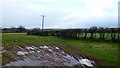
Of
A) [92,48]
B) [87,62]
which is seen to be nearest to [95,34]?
[92,48]

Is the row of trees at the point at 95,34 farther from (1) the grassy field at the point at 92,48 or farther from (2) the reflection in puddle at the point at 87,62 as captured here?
(2) the reflection in puddle at the point at 87,62

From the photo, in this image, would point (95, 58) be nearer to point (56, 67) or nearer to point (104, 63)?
point (104, 63)

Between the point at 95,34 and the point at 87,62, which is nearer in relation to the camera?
the point at 87,62

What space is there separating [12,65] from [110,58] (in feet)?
33.1

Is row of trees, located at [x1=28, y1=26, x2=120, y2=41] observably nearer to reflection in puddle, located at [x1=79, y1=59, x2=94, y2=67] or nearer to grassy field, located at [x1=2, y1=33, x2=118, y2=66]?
grassy field, located at [x1=2, y1=33, x2=118, y2=66]

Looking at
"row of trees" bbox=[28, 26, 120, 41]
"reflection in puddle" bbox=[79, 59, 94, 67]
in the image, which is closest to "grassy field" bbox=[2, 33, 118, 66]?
"reflection in puddle" bbox=[79, 59, 94, 67]

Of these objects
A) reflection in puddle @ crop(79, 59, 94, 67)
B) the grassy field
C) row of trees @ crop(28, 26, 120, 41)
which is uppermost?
row of trees @ crop(28, 26, 120, 41)

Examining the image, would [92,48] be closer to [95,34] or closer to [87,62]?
[87,62]

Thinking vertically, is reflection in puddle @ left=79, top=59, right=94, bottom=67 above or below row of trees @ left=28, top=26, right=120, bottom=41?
below

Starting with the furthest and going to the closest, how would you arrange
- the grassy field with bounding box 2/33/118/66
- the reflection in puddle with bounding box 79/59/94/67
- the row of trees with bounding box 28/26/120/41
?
1. the row of trees with bounding box 28/26/120/41
2. the grassy field with bounding box 2/33/118/66
3. the reflection in puddle with bounding box 79/59/94/67

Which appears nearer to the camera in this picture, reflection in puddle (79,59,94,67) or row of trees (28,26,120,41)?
reflection in puddle (79,59,94,67)

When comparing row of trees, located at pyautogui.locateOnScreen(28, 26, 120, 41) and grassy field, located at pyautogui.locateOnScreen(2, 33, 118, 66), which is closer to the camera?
grassy field, located at pyautogui.locateOnScreen(2, 33, 118, 66)

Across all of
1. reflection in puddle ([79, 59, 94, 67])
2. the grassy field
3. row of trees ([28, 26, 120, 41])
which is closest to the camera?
reflection in puddle ([79, 59, 94, 67])

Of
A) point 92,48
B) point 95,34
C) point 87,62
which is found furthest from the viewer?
point 95,34
